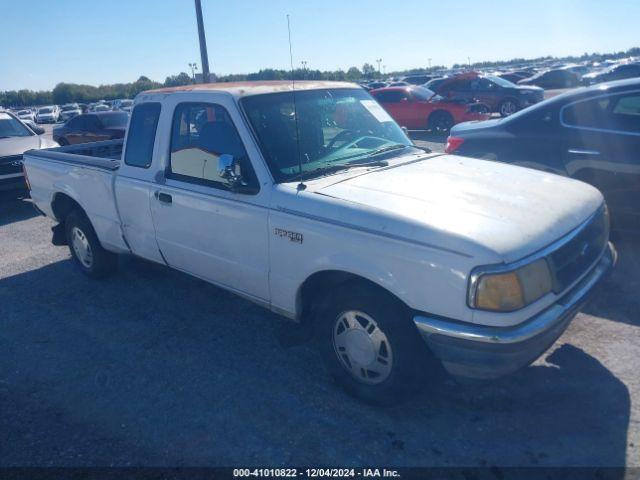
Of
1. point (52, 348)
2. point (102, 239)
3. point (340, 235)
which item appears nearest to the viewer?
point (340, 235)

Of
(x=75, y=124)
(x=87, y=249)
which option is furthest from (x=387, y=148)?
(x=75, y=124)

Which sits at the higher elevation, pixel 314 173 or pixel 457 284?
pixel 314 173

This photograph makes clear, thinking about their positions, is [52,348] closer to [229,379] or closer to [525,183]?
[229,379]

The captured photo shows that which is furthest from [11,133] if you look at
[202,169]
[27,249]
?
[202,169]

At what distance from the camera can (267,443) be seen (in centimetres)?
307

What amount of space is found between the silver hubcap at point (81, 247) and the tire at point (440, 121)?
13227 mm

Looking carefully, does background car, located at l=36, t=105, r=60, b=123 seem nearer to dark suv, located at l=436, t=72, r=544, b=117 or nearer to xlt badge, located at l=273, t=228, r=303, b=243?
dark suv, located at l=436, t=72, r=544, b=117

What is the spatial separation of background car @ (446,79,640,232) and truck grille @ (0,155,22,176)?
8117 mm

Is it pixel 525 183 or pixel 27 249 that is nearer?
pixel 525 183

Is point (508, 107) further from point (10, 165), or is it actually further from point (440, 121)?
point (10, 165)

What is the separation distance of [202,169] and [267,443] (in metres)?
2.00

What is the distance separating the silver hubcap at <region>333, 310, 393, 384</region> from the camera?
315 cm

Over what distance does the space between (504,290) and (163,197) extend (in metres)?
2.75

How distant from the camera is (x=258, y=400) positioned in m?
3.49
